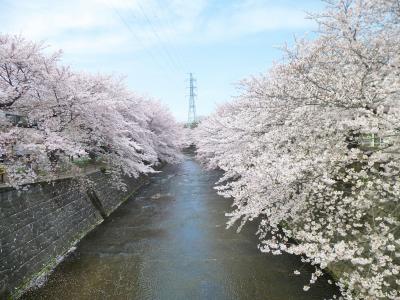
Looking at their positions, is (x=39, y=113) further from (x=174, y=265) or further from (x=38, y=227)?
(x=174, y=265)

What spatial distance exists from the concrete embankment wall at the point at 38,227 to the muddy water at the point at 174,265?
20.3 inches

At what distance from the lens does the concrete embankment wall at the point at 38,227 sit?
938cm

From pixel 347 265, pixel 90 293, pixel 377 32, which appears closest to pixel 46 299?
pixel 90 293

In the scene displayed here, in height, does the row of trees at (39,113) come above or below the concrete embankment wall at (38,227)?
above

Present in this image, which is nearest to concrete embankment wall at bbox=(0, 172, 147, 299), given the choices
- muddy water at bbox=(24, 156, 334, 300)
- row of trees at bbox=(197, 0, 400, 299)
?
muddy water at bbox=(24, 156, 334, 300)

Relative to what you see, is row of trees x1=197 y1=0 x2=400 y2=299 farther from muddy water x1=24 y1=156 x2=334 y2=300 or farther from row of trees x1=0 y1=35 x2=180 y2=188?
row of trees x1=0 y1=35 x2=180 y2=188

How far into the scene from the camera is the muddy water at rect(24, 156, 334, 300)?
30.7ft

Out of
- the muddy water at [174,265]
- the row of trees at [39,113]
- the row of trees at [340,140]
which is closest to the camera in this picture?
the row of trees at [340,140]

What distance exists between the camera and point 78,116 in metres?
13.5

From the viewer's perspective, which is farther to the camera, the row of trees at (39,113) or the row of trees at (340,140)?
the row of trees at (39,113)

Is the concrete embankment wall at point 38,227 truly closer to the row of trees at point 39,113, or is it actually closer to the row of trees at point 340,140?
the row of trees at point 39,113

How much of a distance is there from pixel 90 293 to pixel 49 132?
17.8 feet

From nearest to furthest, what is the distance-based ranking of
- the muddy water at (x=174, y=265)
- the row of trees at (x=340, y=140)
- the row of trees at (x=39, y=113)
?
1. the row of trees at (x=340, y=140)
2. the muddy water at (x=174, y=265)
3. the row of trees at (x=39, y=113)

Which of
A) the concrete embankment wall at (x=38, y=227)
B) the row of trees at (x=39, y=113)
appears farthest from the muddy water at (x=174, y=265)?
the row of trees at (x=39, y=113)
